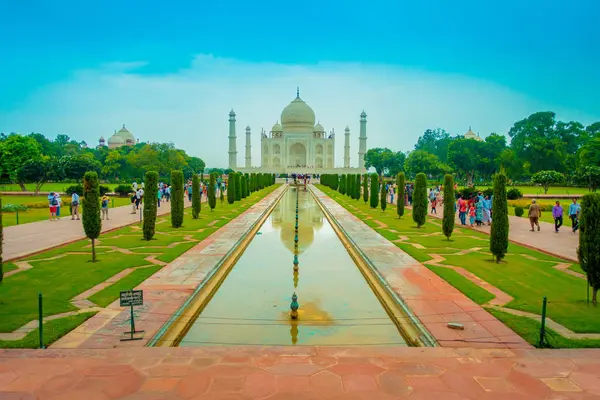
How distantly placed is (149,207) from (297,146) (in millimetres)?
61858

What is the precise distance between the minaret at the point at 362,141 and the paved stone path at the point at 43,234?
55281 millimetres

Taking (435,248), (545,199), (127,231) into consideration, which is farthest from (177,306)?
(545,199)

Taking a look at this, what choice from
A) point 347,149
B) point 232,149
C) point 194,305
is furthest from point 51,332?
point 347,149

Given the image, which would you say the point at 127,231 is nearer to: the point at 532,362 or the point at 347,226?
the point at 347,226

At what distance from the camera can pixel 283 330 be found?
5.80 meters

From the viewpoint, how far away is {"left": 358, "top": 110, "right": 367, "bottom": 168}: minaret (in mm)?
69688

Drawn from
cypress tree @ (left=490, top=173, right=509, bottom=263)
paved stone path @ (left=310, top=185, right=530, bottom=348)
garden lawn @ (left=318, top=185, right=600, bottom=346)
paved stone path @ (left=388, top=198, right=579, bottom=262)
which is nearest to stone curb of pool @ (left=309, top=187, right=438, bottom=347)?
paved stone path @ (left=310, top=185, right=530, bottom=348)

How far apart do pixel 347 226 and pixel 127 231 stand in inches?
262

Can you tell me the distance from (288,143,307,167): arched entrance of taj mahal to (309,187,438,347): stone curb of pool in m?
62.3

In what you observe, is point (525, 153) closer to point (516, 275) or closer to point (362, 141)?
point (362, 141)

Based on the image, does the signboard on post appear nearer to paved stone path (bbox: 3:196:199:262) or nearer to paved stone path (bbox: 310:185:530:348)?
paved stone path (bbox: 310:185:530:348)

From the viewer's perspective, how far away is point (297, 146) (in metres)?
72.7

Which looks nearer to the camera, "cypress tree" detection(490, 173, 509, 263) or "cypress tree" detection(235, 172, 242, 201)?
"cypress tree" detection(490, 173, 509, 263)

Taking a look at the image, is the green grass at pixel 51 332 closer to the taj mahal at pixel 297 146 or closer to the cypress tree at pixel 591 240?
the cypress tree at pixel 591 240
